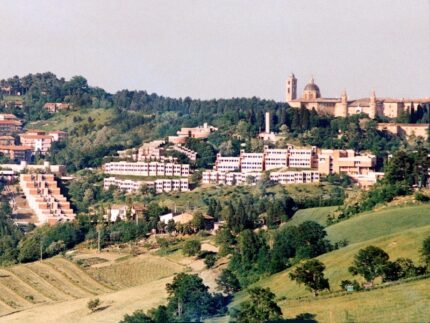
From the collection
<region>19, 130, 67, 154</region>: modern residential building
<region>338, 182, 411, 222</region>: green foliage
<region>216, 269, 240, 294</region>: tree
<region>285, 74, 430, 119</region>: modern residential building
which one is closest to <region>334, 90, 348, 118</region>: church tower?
<region>285, 74, 430, 119</region>: modern residential building

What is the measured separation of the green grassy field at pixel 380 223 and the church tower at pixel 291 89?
89.4 ft

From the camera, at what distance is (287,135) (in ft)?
168

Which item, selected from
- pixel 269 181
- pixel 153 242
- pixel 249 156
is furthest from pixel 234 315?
pixel 249 156

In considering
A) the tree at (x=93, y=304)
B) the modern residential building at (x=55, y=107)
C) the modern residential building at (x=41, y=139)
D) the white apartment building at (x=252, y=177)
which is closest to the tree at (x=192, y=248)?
the tree at (x=93, y=304)

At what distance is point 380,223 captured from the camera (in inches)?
1181

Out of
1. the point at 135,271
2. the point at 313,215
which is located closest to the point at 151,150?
the point at 313,215

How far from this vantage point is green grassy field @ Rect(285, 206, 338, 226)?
35.6 meters

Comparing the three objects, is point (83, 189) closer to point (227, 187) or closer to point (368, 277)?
point (227, 187)

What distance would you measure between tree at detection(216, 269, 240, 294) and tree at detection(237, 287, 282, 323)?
132 inches

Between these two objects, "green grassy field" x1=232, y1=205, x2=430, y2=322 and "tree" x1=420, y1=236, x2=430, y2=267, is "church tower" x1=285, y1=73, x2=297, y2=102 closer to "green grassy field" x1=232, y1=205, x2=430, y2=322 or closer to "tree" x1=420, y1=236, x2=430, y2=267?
"green grassy field" x1=232, y1=205, x2=430, y2=322

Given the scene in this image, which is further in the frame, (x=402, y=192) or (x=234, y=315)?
(x=402, y=192)

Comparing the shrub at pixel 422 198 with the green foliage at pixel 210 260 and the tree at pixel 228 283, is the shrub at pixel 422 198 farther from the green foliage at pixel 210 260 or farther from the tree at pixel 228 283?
the tree at pixel 228 283

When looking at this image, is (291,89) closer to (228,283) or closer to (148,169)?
(148,169)

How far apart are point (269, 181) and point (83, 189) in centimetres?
681
